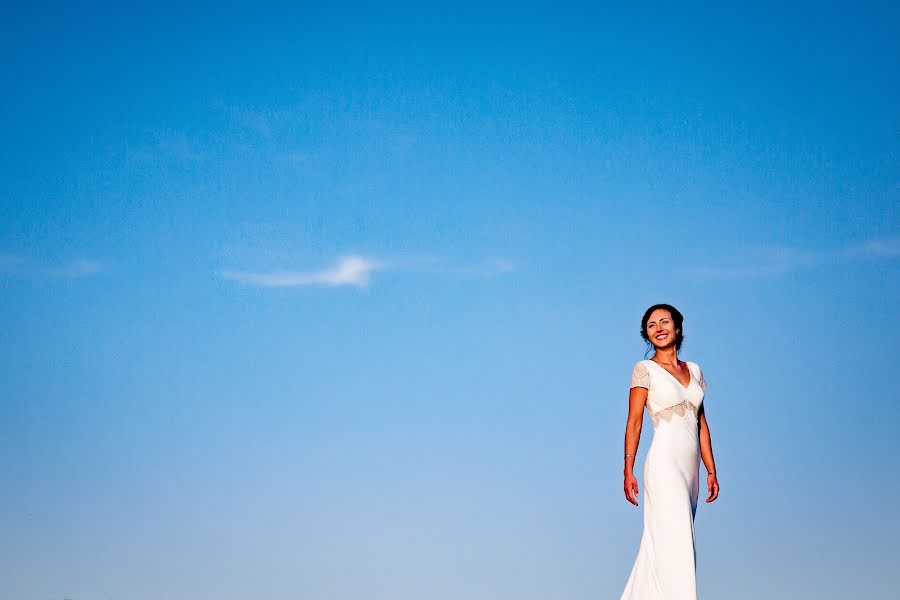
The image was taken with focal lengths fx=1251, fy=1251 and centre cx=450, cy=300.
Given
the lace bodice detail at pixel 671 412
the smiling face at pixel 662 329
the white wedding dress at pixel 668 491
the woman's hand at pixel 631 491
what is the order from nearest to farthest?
the white wedding dress at pixel 668 491 < the woman's hand at pixel 631 491 < the lace bodice detail at pixel 671 412 < the smiling face at pixel 662 329

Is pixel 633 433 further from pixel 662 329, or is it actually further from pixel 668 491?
pixel 662 329

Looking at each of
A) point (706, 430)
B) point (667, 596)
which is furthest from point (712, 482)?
point (667, 596)

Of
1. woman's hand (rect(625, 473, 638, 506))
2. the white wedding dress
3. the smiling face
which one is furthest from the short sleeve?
woman's hand (rect(625, 473, 638, 506))

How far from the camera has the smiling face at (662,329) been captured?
9938 mm

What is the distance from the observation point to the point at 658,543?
31.1 feet

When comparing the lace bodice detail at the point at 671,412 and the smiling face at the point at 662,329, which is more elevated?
the smiling face at the point at 662,329

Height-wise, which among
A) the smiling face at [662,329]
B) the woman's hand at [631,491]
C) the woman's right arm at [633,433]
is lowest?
the woman's hand at [631,491]

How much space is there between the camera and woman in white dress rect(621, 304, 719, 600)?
938cm

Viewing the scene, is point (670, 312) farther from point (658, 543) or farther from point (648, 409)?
point (658, 543)

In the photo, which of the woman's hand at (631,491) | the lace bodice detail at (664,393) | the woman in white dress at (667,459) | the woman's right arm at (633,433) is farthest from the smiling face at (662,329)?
the woman's hand at (631,491)

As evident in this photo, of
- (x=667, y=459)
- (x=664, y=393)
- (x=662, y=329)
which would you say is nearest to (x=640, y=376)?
(x=664, y=393)

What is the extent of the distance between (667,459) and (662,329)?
1.04m

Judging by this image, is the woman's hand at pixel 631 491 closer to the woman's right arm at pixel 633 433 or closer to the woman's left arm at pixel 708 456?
the woman's right arm at pixel 633 433

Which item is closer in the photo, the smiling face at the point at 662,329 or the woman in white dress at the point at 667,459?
the woman in white dress at the point at 667,459
